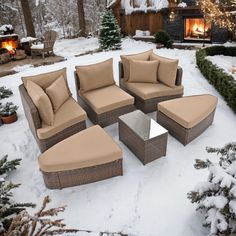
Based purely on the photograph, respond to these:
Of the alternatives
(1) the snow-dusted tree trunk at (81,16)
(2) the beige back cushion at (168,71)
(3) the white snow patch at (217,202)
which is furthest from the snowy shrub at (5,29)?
(3) the white snow patch at (217,202)

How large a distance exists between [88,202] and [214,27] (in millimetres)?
9095

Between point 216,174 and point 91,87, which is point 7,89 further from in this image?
point 216,174

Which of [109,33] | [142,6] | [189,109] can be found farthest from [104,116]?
[142,6]

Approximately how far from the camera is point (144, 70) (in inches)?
167

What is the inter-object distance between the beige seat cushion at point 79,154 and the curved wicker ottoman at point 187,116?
1143 mm

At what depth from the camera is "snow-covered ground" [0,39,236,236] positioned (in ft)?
7.91

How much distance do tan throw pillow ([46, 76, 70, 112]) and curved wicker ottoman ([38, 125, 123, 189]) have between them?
31.3 inches

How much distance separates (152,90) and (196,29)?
721 centimetres

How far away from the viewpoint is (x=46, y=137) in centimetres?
313

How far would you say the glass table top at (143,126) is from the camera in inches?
119

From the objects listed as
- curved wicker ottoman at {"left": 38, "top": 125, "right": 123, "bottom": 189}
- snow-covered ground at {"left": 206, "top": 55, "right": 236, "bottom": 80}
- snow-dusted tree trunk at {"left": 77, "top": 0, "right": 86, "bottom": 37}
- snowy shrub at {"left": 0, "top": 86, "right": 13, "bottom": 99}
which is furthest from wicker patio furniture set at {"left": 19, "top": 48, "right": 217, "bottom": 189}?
snow-dusted tree trunk at {"left": 77, "top": 0, "right": 86, "bottom": 37}

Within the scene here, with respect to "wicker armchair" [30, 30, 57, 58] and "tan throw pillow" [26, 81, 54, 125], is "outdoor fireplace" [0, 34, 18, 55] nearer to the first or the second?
"wicker armchair" [30, 30, 57, 58]

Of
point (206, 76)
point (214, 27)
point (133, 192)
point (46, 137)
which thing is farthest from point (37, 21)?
point (133, 192)

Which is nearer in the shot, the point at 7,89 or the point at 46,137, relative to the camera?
the point at 46,137
